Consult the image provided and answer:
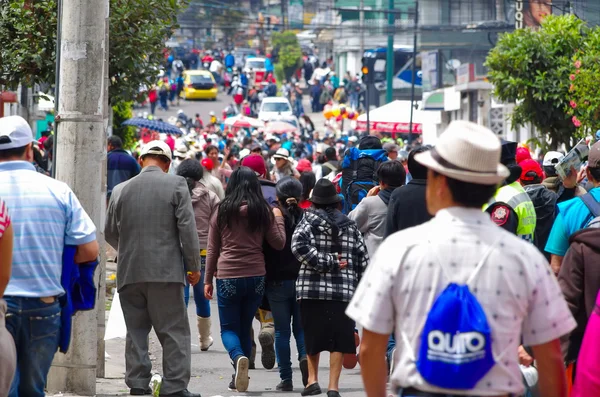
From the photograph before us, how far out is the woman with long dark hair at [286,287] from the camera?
919cm

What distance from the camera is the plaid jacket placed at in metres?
8.58

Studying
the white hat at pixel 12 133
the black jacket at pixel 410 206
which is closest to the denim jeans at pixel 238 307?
the black jacket at pixel 410 206

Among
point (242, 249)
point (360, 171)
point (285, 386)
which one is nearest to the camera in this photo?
point (285, 386)

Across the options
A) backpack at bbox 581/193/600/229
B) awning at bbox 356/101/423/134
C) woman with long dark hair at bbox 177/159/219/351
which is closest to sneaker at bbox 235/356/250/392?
woman with long dark hair at bbox 177/159/219/351

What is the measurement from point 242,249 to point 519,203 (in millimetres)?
2444

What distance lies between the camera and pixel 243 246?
926 cm

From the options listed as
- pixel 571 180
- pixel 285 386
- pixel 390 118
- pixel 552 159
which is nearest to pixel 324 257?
pixel 285 386

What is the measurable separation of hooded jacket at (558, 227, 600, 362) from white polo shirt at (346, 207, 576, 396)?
61.5 inches

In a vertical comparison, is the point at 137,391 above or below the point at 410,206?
below

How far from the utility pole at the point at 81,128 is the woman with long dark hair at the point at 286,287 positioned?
1.68 m

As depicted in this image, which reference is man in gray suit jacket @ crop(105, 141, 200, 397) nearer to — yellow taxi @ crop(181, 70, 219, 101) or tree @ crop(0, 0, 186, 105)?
tree @ crop(0, 0, 186, 105)

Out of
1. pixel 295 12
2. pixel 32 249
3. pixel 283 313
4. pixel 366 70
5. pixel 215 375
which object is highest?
pixel 295 12

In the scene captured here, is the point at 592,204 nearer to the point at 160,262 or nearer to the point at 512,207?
the point at 512,207

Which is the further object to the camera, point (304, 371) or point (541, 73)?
point (541, 73)
